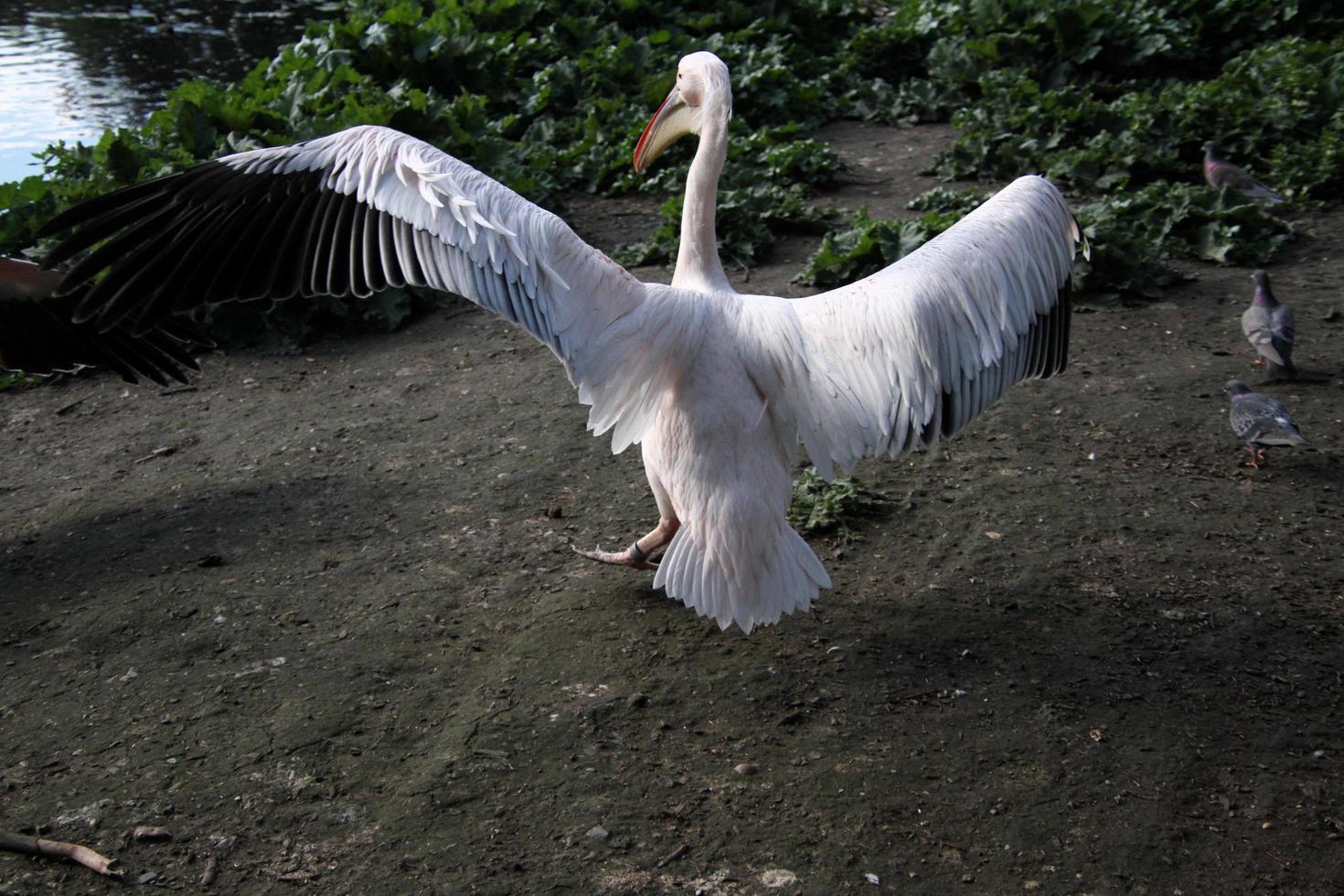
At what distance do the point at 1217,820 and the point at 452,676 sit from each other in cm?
194

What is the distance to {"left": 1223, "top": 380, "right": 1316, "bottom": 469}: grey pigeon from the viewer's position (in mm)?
4207

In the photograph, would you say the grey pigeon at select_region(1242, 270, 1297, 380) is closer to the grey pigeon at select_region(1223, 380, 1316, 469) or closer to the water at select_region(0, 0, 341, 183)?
the grey pigeon at select_region(1223, 380, 1316, 469)

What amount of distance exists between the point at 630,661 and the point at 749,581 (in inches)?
17.0

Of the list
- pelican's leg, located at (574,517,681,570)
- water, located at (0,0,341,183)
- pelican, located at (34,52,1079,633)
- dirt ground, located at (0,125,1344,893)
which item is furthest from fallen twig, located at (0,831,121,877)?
water, located at (0,0,341,183)

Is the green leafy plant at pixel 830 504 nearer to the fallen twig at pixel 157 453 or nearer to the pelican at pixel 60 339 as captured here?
the pelican at pixel 60 339

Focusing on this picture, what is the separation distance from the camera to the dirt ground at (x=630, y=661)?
109 inches

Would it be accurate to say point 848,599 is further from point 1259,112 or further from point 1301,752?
point 1259,112

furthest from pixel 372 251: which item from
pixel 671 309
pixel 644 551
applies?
pixel 644 551

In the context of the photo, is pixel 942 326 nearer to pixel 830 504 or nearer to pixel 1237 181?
pixel 830 504

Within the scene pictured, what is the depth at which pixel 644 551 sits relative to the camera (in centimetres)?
381

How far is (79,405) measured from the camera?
5219 millimetres

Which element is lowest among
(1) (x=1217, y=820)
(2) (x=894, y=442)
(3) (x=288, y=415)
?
(1) (x=1217, y=820)

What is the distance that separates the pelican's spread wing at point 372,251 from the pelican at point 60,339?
105cm

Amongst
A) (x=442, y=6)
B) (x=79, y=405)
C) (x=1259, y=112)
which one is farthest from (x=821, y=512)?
(x=442, y=6)
